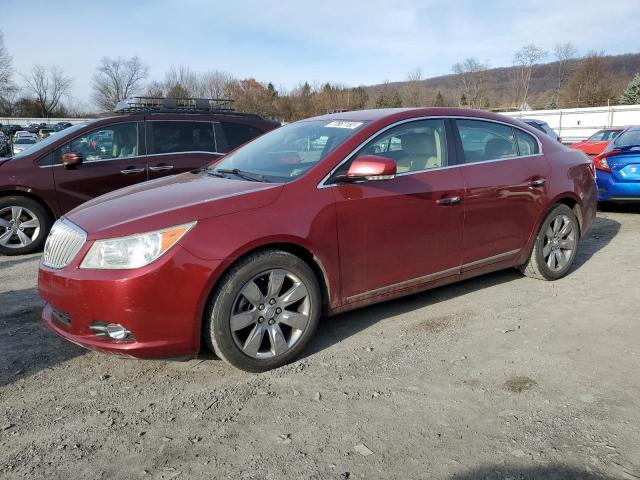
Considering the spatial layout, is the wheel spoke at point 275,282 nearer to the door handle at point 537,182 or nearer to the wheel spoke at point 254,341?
the wheel spoke at point 254,341

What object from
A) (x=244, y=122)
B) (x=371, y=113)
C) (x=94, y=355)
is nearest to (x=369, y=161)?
(x=371, y=113)

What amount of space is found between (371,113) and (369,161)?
0.88m

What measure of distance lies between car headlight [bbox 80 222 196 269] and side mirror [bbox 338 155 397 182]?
1.16 meters

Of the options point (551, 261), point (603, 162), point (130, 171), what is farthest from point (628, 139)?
point (130, 171)

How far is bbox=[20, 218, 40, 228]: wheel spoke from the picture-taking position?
6.43 meters

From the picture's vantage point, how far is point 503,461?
7.77 feet

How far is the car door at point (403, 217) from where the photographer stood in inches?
139

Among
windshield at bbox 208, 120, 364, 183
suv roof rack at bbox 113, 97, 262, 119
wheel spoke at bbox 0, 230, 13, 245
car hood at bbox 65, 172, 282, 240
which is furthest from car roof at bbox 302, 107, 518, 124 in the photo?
wheel spoke at bbox 0, 230, 13, 245

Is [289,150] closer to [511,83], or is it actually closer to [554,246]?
[554,246]

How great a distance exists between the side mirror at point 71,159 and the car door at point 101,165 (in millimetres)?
71

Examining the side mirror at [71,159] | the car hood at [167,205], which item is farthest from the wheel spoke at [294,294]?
the side mirror at [71,159]

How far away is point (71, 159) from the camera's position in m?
6.42

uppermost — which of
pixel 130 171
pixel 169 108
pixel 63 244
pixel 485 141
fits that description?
pixel 169 108

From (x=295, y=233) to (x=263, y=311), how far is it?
521 mm
